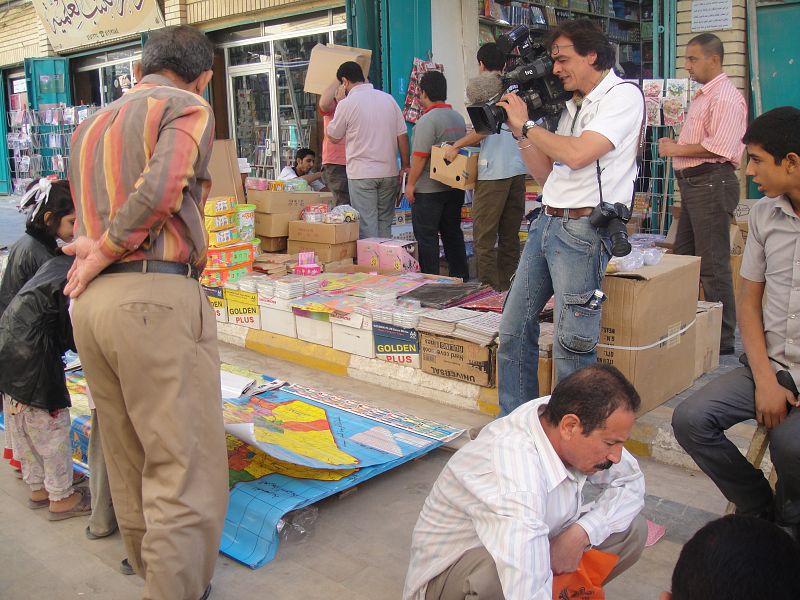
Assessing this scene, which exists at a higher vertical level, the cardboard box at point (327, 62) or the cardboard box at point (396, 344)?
the cardboard box at point (327, 62)

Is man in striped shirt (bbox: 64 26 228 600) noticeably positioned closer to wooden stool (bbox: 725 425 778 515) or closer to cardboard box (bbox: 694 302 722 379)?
wooden stool (bbox: 725 425 778 515)

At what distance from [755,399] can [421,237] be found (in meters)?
4.00

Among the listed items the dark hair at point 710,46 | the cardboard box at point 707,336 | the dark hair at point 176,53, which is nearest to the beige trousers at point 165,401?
the dark hair at point 176,53

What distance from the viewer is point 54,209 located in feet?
11.0

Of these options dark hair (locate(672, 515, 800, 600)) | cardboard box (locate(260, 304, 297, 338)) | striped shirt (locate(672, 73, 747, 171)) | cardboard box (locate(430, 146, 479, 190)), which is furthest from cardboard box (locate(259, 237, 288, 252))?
dark hair (locate(672, 515, 800, 600))

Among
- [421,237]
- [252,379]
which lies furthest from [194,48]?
[421,237]

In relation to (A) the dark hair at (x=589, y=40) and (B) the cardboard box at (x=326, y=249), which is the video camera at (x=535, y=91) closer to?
(A) the dark hair at (x=589, y=40)

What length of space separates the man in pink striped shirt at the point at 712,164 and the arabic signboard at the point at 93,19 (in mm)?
9163

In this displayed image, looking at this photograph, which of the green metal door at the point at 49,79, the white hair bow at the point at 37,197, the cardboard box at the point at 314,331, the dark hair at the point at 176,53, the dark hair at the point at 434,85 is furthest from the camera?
the green metal door at the point at 49,79

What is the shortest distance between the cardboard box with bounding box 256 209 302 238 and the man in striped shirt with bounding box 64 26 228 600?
13.9 feet

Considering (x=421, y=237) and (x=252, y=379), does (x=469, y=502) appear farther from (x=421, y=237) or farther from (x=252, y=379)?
(x=421, y=237)

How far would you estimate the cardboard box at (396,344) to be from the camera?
16.1 feet

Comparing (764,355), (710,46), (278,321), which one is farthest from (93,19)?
(764,355)

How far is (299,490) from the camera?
3379mm
